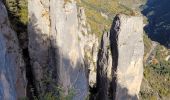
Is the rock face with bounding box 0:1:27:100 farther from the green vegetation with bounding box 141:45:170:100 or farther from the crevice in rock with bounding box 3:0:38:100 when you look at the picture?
the green vegetation with bounding box 141:45:170:100

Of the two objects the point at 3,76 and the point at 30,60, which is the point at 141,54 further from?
the point at 3,76

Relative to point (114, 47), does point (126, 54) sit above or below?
below

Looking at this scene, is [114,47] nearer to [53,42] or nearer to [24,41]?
[53,42]

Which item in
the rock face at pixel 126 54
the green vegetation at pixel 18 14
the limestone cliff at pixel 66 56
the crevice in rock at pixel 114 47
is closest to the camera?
the limestone cliff at pixel 66 56

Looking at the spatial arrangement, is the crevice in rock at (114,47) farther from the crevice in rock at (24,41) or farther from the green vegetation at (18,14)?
the crevice in rock at (24,41)

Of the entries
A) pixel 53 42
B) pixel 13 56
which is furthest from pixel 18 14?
pixel 13 56

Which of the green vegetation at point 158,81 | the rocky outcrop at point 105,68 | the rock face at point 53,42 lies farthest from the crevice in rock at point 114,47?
the green vegetation at point 158,81

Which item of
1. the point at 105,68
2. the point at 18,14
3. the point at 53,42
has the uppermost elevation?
the point at 18,14
